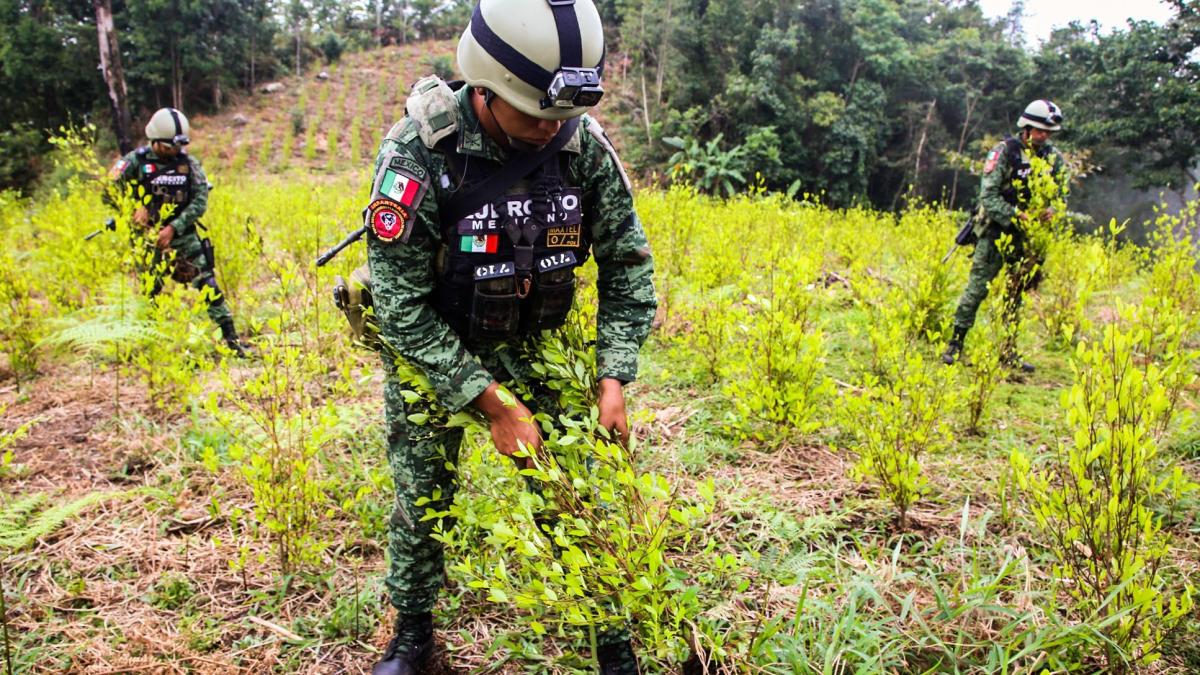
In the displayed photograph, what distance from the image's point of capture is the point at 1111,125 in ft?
55.7

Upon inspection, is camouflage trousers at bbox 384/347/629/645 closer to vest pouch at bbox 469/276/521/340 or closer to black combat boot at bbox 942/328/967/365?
vest pouch at bbox 469/276/521/340

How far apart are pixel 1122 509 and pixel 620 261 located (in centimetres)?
154

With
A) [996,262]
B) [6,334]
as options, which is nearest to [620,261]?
[996,262]

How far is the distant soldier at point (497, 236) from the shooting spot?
1.48 meters

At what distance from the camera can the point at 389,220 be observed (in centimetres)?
151

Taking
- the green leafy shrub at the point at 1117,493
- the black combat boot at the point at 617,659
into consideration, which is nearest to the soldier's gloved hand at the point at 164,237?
the black combat boot at the point at 617,659

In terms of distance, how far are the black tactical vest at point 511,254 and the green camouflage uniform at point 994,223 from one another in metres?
4.00

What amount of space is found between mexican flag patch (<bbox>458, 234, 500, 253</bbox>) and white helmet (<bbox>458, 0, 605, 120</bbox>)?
0.32 m

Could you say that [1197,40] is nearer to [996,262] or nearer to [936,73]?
[936,73]

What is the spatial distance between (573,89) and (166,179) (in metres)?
4.59

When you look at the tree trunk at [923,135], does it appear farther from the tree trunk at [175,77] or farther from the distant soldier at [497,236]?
the tree trunk at [175,77]

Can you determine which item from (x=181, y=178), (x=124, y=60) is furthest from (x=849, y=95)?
(x=124, y=60)

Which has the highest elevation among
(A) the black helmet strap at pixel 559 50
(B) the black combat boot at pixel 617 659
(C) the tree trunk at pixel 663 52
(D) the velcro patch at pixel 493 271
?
(C) the tree trunk at pixel 663 52

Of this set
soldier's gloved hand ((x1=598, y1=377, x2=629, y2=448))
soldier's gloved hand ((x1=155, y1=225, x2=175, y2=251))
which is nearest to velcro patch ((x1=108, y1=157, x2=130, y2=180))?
soldier's gloved hand ((x1=155, y1=225, x2=175, y2=251))
